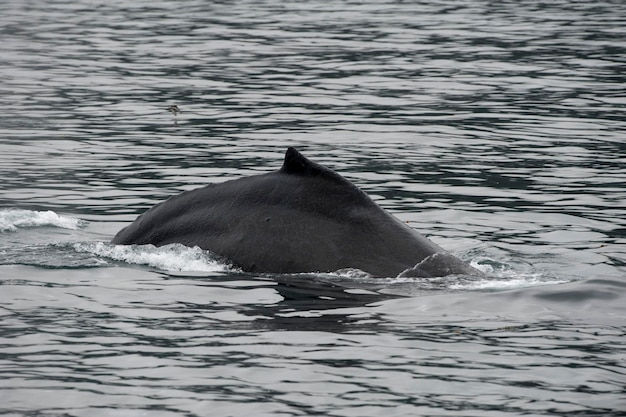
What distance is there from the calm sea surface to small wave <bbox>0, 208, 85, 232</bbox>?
41 mm

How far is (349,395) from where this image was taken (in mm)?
8680

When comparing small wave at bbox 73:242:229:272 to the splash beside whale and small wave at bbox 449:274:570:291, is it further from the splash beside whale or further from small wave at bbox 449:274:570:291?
small wave at bbox 449:274:570:291

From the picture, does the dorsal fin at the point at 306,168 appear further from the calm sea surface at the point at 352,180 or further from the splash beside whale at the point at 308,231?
the calm sea surface at the point at 352,180

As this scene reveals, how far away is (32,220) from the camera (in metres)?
14.6

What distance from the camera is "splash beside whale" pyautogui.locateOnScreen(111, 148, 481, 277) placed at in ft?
37.6

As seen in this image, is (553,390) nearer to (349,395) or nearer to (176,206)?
(349,395)

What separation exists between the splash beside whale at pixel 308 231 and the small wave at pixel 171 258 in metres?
0.08

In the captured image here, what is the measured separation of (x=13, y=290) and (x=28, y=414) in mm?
3396

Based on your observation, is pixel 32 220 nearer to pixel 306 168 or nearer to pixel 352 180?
pixel 306 168

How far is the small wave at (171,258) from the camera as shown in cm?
1197

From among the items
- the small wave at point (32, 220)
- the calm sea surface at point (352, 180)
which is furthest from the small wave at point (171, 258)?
the small wave at point (32, 220)

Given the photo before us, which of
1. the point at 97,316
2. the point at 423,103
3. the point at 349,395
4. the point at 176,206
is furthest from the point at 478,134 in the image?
the point at 349,395

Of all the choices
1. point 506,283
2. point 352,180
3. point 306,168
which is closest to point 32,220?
point 306,168

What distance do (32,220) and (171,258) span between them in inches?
120
